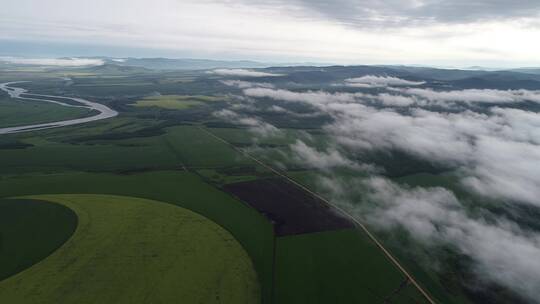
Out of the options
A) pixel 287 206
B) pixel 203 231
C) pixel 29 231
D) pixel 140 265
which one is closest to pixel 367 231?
pixel 287 206

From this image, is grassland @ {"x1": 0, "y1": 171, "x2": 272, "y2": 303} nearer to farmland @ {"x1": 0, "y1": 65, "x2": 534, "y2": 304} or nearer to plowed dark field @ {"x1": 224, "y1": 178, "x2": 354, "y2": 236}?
farmland @ {"x1": 0, "y1": 65, "x2": 534, "y2": 304}

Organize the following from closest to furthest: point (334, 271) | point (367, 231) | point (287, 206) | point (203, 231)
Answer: point (334, 271), point (203, 231), point (367, 231), point (287, 206)

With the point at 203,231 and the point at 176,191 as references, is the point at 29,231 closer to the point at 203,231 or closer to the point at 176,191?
the point at 203,231

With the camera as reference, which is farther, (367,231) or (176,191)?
(176,191)

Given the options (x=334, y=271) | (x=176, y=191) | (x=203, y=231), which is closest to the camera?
(x=334, y=271)

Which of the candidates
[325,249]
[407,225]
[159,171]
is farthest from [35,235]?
[407,225]
